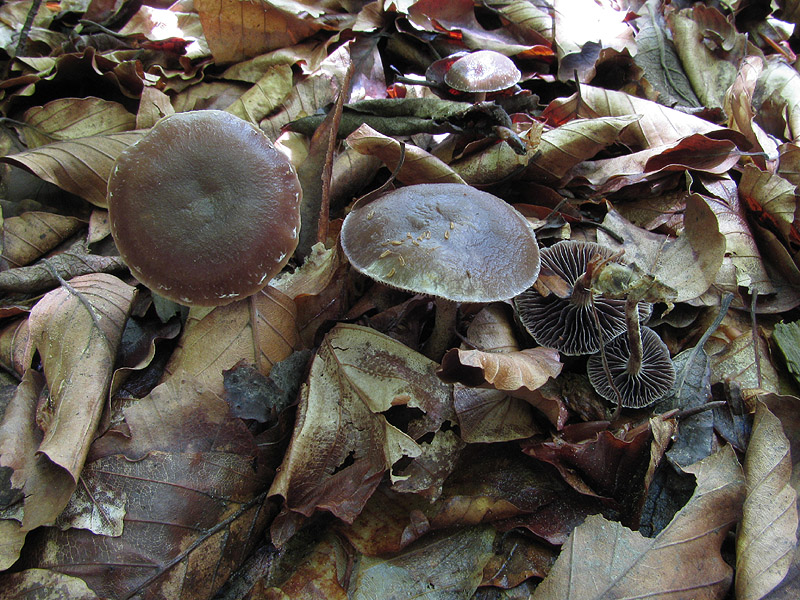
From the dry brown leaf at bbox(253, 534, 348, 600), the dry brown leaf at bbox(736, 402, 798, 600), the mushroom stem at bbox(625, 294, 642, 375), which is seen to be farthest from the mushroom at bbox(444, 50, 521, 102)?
the dry brown leaf at bbox(253, 534, 348, 600)

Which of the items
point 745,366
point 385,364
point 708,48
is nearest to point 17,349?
point 385,364

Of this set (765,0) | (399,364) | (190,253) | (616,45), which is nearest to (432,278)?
(399,364)

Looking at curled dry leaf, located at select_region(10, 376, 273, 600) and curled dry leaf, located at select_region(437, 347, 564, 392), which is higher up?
curled dry leaf, located at select_region(437, 347, 564, 392)

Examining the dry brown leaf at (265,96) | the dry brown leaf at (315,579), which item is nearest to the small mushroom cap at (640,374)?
the dry brown leaf at (315,579)

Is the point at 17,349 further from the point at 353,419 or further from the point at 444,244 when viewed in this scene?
the point at 444,244

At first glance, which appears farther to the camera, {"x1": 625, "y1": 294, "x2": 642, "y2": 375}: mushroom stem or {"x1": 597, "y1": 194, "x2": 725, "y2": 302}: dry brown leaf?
{"x1": 597, "y1": 194, "x2": 725, "y2": 302}: dry brown leaf

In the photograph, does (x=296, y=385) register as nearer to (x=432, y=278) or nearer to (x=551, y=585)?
(x=432, y=278)

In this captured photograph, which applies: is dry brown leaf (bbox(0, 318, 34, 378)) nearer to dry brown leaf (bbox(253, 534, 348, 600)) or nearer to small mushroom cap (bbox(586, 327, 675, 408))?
dry brown leaf (bbox(253, 534, 348, 600))
